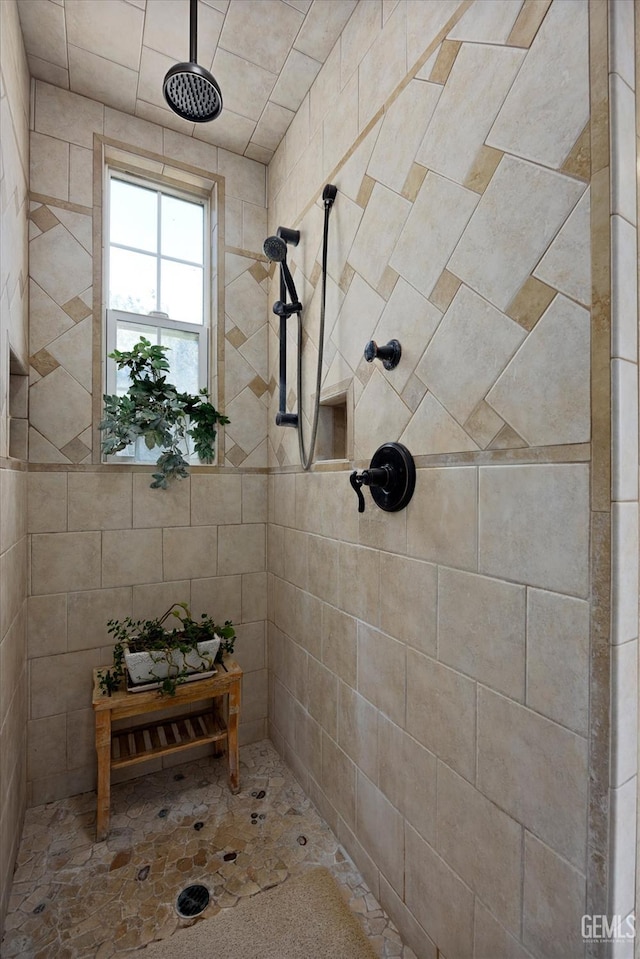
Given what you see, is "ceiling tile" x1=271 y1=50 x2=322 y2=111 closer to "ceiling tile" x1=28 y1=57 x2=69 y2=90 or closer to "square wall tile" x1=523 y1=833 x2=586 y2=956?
"ceiling tile" x1=28 y1=57 x2=69 y2=90

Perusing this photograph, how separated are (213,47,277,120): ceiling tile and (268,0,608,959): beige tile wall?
0.30 meters

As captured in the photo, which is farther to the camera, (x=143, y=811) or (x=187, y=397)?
(x=187, y=397)

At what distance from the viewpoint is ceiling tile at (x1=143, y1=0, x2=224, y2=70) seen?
1.48 m

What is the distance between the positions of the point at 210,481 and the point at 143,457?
312mm

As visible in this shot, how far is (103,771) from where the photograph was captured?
1588 millimetres

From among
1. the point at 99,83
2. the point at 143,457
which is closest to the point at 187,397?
the point at 143,457

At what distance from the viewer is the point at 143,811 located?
5.63 feet

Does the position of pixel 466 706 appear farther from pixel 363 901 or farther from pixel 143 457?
pixel 143 457

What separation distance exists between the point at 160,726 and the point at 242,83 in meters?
2.66

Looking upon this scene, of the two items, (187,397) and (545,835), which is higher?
(187,397)

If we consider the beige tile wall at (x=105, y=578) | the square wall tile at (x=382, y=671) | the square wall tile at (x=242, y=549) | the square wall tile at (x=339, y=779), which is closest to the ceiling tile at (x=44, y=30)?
the beige tile wall at (x=105, y=578)

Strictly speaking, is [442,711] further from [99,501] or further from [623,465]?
[99,501]

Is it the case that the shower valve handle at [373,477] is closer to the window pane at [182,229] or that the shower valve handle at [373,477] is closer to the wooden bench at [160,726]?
the wooden bench at [160,726]

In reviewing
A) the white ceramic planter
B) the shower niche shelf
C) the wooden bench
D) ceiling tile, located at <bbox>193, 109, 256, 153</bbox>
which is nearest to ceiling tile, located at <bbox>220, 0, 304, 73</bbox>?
ceiling tile, located at <bbox>193, 109, 256, 153</bbox>
